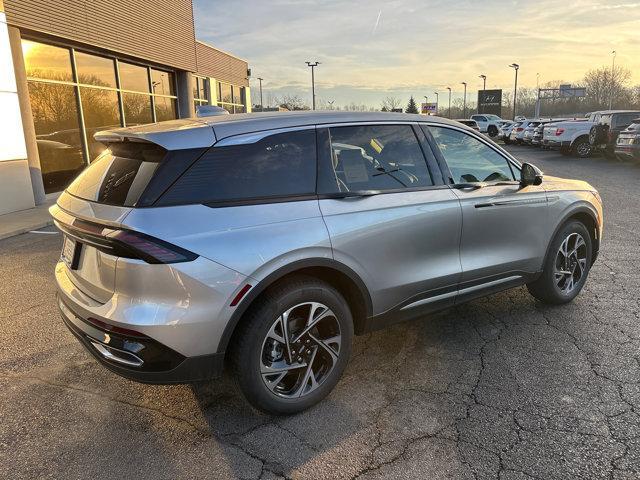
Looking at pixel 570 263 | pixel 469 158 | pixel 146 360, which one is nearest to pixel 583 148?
pixel 570 263

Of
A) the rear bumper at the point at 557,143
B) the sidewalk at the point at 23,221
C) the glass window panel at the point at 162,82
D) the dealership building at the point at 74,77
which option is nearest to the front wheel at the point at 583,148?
the rear bumper at the point at 557,143

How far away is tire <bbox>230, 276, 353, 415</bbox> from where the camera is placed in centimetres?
268

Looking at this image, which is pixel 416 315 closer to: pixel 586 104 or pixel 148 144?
pixel 148 144

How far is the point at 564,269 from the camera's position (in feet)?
14.6

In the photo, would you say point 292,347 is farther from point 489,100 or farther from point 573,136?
point 489,100

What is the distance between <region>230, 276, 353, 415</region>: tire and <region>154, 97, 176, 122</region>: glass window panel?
17222 millimetres

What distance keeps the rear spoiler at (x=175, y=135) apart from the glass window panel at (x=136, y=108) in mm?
14233

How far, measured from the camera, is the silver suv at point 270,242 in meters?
2.46

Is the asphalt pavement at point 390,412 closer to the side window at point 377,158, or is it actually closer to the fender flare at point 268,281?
the fender flare at point 268,281

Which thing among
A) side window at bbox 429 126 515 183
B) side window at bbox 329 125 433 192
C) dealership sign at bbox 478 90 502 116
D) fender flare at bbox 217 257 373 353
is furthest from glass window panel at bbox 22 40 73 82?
dealership sign at bbox 478 90 502 116

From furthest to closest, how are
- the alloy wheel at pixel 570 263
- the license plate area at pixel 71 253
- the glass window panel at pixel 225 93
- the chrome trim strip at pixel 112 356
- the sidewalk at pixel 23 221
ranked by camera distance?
the glass window panel at pixel 225 93, the sidewalk at pixel 23 221, the alloy wheel at pixel 570 263, the license plate area at pixel 71 253, the chrome trim strip at pixel 112 356

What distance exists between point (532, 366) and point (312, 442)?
5.71 ft

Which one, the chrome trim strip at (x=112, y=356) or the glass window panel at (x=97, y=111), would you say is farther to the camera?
the glass window panel at (x=97, y=111)

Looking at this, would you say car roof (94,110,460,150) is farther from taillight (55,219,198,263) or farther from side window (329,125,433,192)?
taillight (55,219,198,263)
